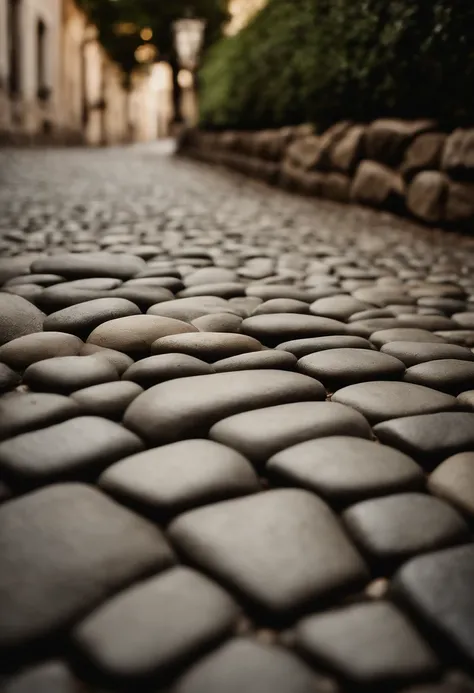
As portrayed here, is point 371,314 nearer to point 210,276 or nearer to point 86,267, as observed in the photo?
point 210,276

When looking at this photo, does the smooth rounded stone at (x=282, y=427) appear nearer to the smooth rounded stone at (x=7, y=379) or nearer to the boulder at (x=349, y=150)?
the smooth rounded stone at (x=7, y=379)

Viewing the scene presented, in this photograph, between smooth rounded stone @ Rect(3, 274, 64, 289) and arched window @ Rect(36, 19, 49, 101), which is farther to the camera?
arched window @ Rect(36, 19, 49, 101)

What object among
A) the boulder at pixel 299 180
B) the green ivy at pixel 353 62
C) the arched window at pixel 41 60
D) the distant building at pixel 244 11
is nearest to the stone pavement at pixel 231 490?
the green ivy at pixel 353 62

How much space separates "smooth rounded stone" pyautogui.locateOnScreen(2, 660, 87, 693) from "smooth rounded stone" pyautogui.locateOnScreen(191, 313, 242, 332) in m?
1.11

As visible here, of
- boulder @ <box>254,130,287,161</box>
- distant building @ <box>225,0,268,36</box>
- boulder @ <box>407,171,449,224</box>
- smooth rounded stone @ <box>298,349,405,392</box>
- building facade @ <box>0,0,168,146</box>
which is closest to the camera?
smooth rounded stone @ <box>298,349,405,392</box>

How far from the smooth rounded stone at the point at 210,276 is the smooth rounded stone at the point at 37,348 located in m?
0.74

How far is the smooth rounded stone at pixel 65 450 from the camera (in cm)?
93

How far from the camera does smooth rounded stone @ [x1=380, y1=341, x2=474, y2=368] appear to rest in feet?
5.07

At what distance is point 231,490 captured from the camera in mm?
896

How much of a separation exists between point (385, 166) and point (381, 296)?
247cm

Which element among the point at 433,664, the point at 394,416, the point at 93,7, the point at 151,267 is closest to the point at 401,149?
the point at 151,267

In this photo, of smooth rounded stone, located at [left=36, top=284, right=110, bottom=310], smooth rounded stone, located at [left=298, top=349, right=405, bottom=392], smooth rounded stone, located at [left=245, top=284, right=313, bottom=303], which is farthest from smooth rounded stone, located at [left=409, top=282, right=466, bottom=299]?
smooth rounded stone, located at [left=36, top=284, right=110, bottom=310]

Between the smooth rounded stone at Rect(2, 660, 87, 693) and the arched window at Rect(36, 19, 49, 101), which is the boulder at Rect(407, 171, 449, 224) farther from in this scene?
the arched window at Rect(36, 19, 49, 101)

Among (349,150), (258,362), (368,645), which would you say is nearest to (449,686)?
(368,645)
